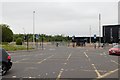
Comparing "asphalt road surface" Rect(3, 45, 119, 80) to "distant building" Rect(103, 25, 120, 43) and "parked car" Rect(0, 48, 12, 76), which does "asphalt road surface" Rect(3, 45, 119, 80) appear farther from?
"distant building" Rect(103, 25, 120, 43)

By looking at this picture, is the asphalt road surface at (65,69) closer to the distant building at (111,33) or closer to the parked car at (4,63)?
the parked car at (4,63)

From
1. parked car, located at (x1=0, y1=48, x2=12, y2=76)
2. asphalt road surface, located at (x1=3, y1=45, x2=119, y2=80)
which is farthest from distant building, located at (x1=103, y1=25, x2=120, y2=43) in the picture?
parked car, located at (x1=0, y1=48, x2=12, y2=76)

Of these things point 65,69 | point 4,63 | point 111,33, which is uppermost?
point 111,33

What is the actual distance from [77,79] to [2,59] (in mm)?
4520

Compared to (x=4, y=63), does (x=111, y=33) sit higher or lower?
higher

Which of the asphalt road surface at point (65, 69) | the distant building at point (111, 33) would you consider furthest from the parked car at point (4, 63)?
the distant building at point (111, 33)

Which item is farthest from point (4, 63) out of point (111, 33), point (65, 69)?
point (111, 33)

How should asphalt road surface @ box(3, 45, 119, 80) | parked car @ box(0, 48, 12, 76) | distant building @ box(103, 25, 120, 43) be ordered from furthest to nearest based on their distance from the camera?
distant building @ box(103, 25, 120, 43), parked car @ box(0, 48, 12, 76), asphalt road surface @ box(3, 45, 119, 80)

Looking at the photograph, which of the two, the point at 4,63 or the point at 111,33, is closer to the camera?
the point at 4,63

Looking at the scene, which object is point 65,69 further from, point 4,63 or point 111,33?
point 111,33

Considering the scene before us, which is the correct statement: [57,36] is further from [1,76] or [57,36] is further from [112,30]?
[1,76]

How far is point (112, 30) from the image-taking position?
114938 millimetres

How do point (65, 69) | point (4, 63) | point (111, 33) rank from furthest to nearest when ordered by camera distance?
point (111, 33) → point (65, 69) → point (4, 63)

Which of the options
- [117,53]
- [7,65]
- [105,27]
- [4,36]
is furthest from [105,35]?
[7,65]
